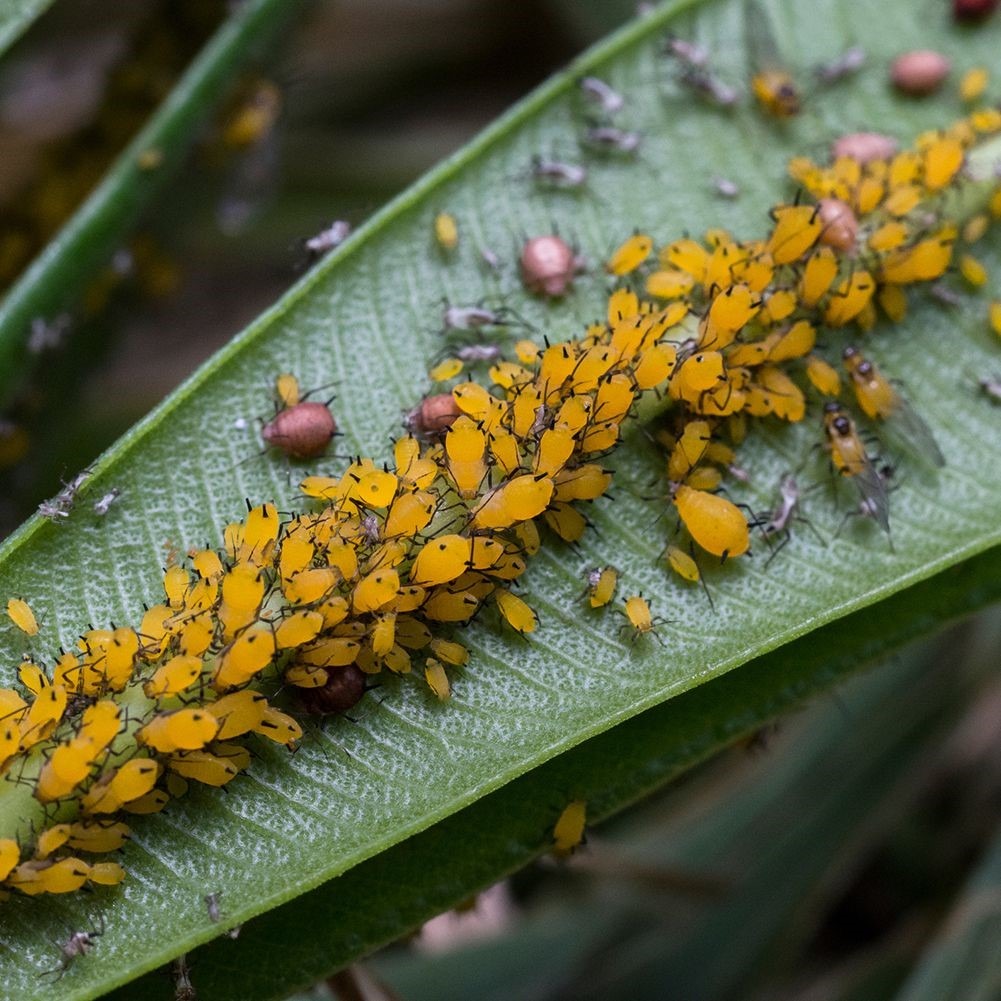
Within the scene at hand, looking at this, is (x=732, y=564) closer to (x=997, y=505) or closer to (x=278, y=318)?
(x=997, y=505)

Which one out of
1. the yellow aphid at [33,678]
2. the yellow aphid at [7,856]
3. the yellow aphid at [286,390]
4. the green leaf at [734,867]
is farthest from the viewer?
the green leaf at [734,867]

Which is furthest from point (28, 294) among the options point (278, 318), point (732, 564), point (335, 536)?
point (732, 564)

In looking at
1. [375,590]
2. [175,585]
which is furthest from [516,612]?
[175,585]

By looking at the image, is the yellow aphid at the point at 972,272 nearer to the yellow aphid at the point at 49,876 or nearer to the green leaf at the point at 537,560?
the green leaf at the point at 537,560

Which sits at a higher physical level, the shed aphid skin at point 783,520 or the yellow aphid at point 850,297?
the yellow aphid at point 850,297

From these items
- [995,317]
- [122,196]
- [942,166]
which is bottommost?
[995,317]

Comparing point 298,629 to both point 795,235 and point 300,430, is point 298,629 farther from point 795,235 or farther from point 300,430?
point 795,235

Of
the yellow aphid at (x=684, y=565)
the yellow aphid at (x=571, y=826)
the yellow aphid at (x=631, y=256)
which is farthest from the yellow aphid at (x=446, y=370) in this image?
the yellow aphid at (x=571, y=826)
